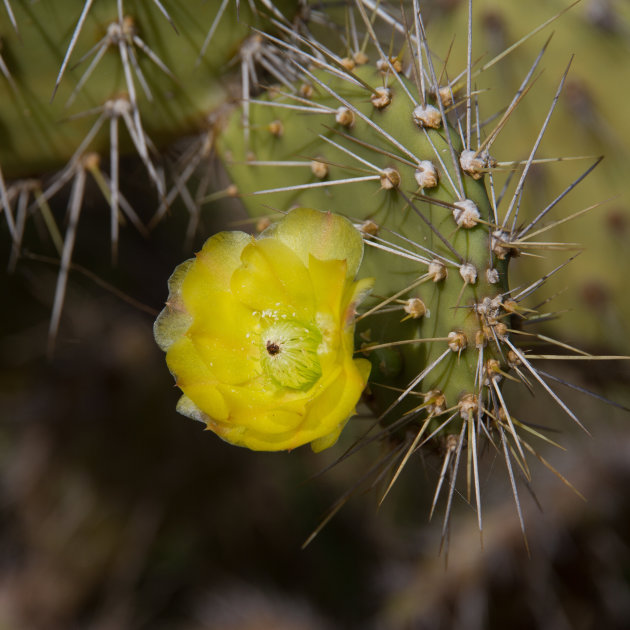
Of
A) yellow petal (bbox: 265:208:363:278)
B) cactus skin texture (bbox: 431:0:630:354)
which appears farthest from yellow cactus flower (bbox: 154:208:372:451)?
cactus skin texture (bbox: 431:0:630:354)

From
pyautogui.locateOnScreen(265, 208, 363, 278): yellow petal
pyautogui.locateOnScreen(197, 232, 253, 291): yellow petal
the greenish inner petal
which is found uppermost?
pyautogui.locateOnScreen(265, 208, 363, 278): yellow petal

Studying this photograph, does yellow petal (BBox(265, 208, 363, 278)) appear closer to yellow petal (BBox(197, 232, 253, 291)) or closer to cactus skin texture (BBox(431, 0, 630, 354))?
yellow petal (BBox(197, 232, 253, 291))

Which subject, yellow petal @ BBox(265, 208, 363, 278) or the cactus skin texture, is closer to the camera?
yellow petal @ BBox(265, 208, 363, 278)

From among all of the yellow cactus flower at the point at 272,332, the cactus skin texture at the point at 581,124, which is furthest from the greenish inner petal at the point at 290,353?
the cactus skin texture at the point at 581,124

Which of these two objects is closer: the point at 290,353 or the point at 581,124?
the point at 290,353

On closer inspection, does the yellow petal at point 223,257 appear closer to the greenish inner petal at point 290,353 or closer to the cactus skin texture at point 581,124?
the greenish inner petal at point 290,353

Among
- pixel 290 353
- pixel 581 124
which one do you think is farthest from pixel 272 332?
pixel 581 124

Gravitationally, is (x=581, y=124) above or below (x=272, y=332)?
above

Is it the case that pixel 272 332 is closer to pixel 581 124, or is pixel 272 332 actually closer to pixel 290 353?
pixel 290 353
